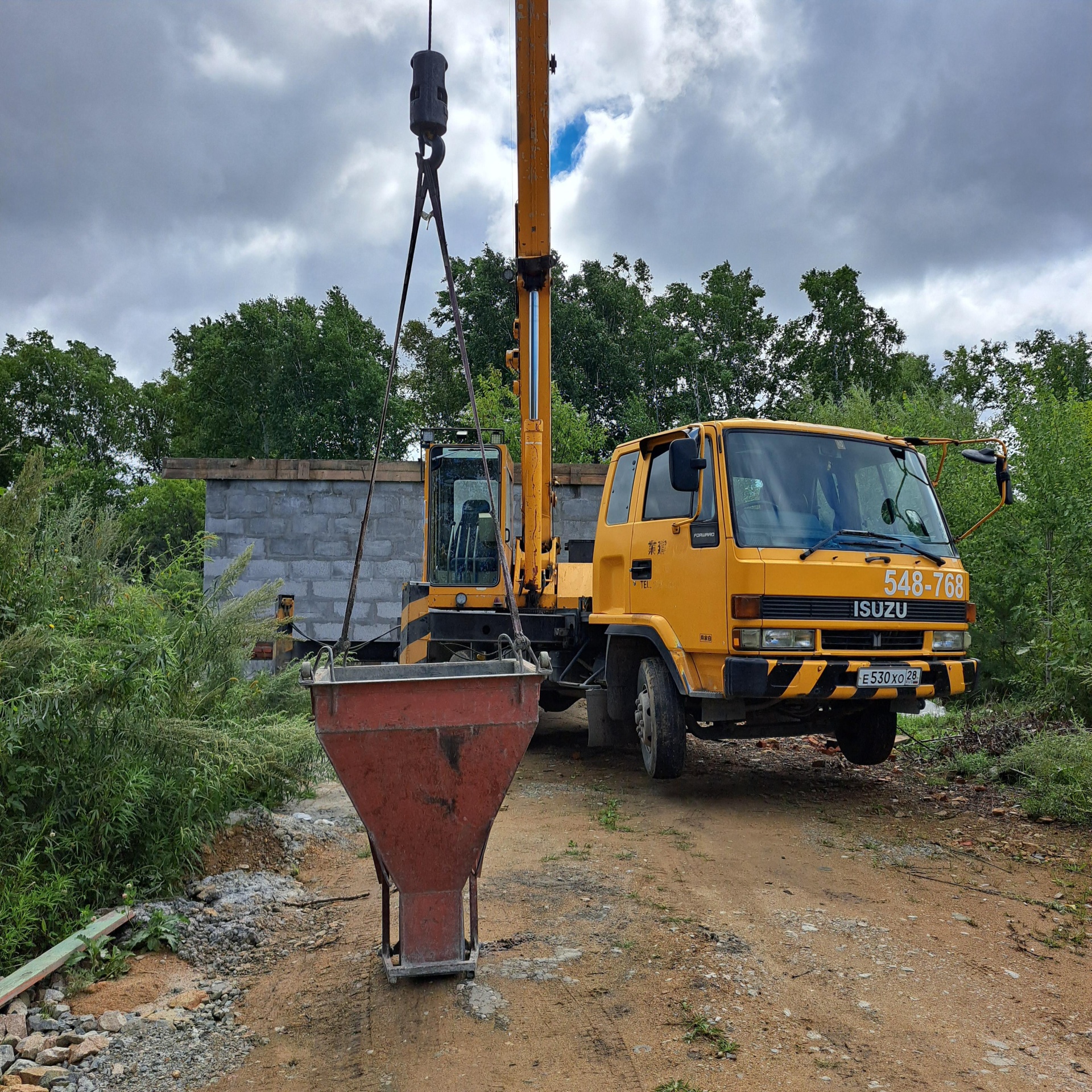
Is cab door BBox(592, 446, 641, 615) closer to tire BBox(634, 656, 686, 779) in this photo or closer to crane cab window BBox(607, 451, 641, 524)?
crane cab window BBox(607, 451, 641, 524)

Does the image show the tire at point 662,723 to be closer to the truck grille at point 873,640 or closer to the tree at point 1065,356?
the truck grille at point 873,640

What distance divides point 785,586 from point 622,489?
2061 millimetres

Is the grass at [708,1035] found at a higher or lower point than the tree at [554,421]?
lower

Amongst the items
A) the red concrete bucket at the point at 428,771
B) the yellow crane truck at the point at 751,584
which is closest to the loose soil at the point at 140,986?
the red concrete bucket at the point at 428,771

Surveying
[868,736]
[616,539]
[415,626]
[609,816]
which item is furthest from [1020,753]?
[415,626]

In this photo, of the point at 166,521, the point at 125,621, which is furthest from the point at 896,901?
the point at 166,521

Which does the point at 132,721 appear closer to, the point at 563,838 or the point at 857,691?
the point at 563,838

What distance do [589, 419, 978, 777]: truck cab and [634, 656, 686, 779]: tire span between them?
1cm

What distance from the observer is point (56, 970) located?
148 inches

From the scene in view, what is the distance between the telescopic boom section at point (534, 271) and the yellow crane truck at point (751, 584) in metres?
0.02

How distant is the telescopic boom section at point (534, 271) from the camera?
8.04 meters

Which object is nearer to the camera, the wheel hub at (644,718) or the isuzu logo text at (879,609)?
the isuzu logo text at (879,609)

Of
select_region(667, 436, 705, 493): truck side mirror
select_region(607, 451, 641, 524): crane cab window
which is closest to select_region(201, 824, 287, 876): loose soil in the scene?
select_region(667, 436, 705, 493): truck side mirror

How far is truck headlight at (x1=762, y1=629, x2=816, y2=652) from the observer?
227 inches
